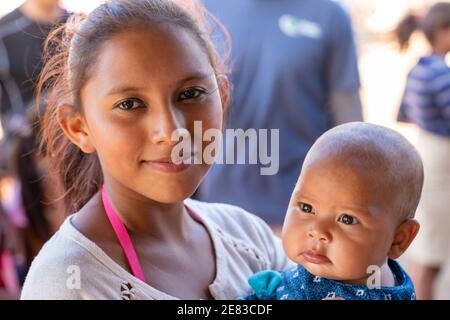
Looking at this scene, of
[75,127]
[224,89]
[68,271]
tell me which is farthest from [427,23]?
[68,271]

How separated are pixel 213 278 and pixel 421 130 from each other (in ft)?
6.25

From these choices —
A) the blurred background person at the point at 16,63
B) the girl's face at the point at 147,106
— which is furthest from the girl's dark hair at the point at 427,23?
the girl's face at the point at 147,106

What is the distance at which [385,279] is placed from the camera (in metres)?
1.15

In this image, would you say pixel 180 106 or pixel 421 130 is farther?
pixel 421 130

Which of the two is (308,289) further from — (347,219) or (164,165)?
(164,165)

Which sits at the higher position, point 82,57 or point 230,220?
point 82,57

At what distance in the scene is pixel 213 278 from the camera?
1.18m

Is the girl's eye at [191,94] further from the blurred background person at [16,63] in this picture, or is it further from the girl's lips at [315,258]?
the blurred background person at [16,63]

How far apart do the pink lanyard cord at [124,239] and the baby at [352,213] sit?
23 centimetres

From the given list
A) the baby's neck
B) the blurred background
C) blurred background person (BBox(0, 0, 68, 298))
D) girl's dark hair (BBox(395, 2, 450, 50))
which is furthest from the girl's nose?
girl's dark hair (BBox(395, 2, 450, 50))

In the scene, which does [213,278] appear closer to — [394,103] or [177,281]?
[177,281]

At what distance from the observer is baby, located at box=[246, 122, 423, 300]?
41.9 inches

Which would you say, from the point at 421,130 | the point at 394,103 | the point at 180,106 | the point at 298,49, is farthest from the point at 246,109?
the point at 394,103

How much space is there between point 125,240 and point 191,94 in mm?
236
